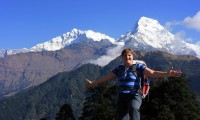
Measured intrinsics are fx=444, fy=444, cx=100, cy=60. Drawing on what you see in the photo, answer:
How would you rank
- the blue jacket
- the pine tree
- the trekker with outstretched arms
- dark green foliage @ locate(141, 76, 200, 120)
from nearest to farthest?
1. the trekker with outstretched arms
2. the blue jacket
3. dark green foliage @ locate(141, 76, 200, 120)
4. the pine tree

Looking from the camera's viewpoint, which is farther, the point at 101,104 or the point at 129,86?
the point at 101,104

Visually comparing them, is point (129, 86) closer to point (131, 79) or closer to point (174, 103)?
point (131, 79)

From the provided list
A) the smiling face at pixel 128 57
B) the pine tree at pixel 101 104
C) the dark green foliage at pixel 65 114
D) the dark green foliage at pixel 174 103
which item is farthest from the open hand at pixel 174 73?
the dark green foliage at pixel 65 114

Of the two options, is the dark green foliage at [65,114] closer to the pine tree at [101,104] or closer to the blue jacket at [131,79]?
the pine tree at [101,104]

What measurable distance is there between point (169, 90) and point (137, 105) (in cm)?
4263

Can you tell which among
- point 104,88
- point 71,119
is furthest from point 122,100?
point 71,119

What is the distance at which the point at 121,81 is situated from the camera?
35.8 feet

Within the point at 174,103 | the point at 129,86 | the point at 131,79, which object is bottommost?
the point at 129,86

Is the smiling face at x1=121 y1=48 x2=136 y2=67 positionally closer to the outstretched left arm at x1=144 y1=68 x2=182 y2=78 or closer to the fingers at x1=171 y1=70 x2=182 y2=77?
the outstretched left arm at x1=144 y1=68 x2=182 y2=78

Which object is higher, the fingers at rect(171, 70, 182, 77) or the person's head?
the person's head

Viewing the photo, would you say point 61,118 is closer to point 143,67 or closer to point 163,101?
point 163,101

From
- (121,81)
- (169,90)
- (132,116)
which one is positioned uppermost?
(169,90)

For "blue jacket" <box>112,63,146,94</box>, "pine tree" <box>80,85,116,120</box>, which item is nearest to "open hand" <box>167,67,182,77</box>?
"blue jacket" <box>112,63,146,94</box>

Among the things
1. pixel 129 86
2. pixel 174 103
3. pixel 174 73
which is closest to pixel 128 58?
pixel 129 86
